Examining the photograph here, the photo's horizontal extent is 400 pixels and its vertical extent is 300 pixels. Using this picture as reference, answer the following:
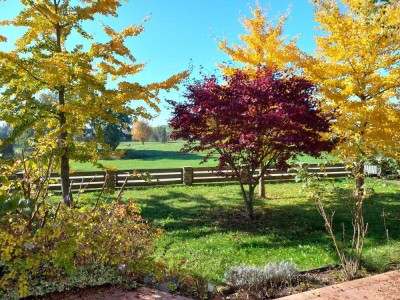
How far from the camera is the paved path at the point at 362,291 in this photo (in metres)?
4.70

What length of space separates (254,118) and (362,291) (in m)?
5.56

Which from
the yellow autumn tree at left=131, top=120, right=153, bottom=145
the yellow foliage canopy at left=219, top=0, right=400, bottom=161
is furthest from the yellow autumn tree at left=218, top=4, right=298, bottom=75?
the yellow autumn tree at left=131, top=120, right=153, bottom=145

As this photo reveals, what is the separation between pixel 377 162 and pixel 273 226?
4287 millimetres

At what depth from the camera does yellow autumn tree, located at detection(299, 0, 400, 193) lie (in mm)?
11438

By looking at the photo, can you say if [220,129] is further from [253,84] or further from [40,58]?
[40,58]

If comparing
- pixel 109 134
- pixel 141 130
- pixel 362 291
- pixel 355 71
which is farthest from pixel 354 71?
pixel 141 130

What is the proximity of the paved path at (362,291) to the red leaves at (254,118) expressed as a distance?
172 inches

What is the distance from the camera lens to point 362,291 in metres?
4.92

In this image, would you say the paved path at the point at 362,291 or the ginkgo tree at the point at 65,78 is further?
the ginkgo tree at the point at 65,78

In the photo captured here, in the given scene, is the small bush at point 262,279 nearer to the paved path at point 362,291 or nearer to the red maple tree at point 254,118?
the paved path at point 362,291

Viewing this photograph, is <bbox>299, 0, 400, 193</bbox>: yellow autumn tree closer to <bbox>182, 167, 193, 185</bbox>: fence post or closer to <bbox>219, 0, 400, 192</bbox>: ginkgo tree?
<bbox>219, 0, 400, 192</bbox>: ginkgo tree

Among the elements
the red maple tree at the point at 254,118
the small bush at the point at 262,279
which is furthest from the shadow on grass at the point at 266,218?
the small bush at the point at 262,279

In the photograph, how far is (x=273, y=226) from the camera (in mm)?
10148

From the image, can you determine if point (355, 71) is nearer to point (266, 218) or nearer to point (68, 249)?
point (266, 218)
